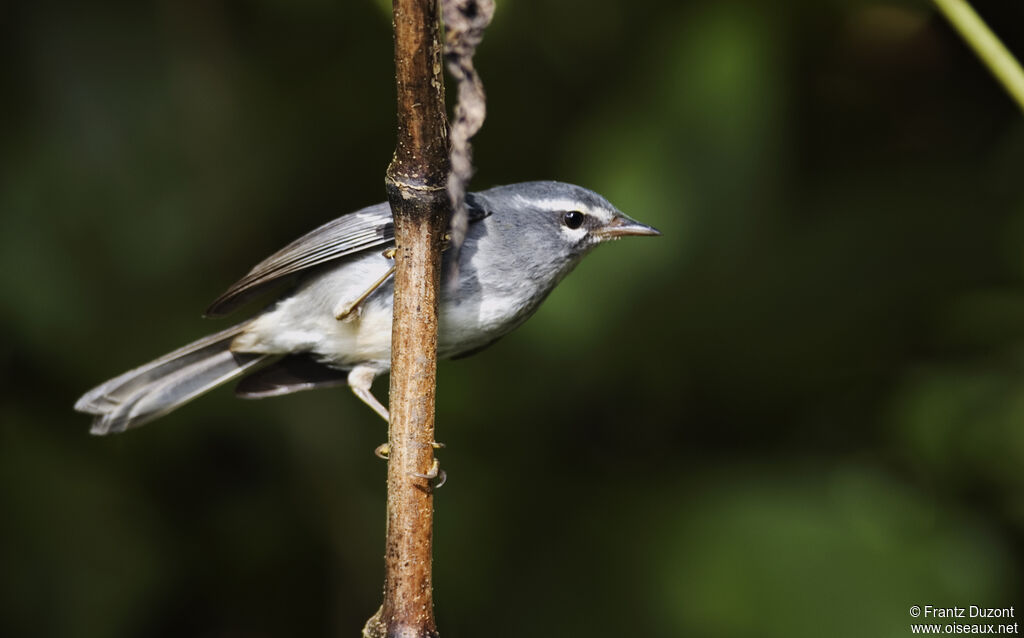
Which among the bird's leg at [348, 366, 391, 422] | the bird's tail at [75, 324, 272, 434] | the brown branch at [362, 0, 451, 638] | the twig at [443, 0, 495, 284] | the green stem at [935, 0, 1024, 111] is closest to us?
the twig at [443, 0, 495, 284]

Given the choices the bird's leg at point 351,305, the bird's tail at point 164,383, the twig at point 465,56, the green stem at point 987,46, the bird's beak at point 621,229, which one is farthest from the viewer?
the bird's tail at point 164,383

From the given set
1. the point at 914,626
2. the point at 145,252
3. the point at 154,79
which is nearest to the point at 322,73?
the point at 154,79

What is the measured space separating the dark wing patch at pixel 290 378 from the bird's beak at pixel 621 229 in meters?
1.10

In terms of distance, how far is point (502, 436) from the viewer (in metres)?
4.20

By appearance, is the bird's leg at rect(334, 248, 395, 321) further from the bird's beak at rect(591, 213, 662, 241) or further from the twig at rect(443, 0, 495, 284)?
the twig at rect(443, 0, 495, 284)

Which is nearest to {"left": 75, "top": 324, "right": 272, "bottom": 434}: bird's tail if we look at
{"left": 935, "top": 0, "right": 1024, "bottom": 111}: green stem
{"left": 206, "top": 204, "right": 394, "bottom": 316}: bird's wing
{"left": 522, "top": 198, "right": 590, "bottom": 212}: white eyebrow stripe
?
{"left": 206, "top": 204, "right": 394, "bottom": 316}: bird's wing

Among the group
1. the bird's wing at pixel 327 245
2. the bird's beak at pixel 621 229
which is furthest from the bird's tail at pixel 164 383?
the bird's beak at pixel 621 229

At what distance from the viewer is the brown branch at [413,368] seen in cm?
204

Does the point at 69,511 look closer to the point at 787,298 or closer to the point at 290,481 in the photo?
the point at 290,481

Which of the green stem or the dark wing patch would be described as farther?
the dark wing patch

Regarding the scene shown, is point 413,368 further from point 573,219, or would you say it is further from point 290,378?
point 290,378

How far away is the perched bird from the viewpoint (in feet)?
10.8

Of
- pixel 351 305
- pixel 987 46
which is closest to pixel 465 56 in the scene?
pixel 987 46

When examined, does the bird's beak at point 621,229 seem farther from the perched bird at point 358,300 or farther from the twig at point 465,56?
the twig at point 465,56
